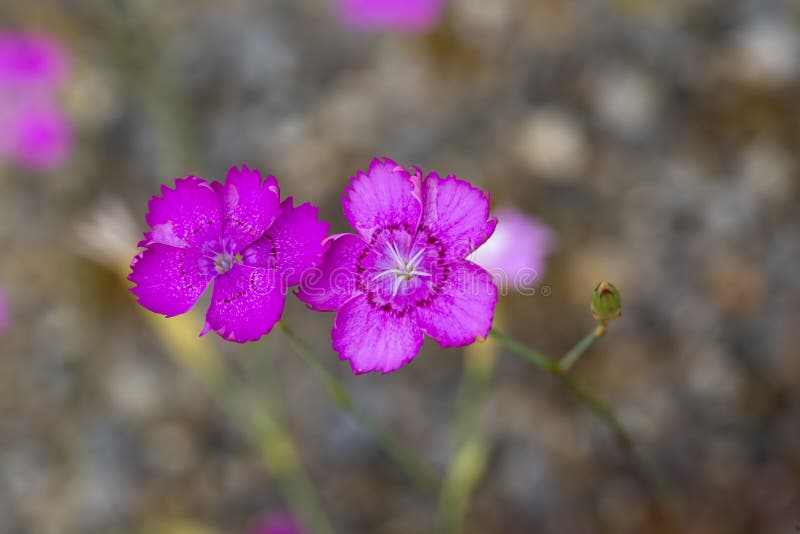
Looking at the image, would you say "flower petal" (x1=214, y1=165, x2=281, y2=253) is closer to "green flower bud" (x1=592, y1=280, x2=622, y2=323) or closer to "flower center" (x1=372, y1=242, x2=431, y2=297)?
"flower center" (x1=372, y1=242, x2=431, y2=297)

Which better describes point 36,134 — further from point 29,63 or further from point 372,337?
point 372,337

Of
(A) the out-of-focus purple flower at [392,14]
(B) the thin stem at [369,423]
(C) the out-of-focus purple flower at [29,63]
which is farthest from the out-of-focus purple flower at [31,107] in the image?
(B) the thin stem at [369,423]

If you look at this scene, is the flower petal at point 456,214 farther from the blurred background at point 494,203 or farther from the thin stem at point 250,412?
the blurred background at point 494,203

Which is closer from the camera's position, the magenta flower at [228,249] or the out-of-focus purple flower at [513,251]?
the magenta flower at [228,249]

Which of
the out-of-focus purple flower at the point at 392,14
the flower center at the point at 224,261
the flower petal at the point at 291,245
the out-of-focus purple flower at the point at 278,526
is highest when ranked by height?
the out-of-focus purple flower at the point at 392,14

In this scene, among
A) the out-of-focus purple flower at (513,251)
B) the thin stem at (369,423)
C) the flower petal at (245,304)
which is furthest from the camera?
the out-of-focus purple flower at (513,251)

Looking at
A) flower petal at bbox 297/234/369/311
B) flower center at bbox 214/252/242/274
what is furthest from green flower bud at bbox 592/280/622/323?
flower center at bbox 214/252/242/274

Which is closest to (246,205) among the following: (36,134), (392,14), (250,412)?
(250,412)
